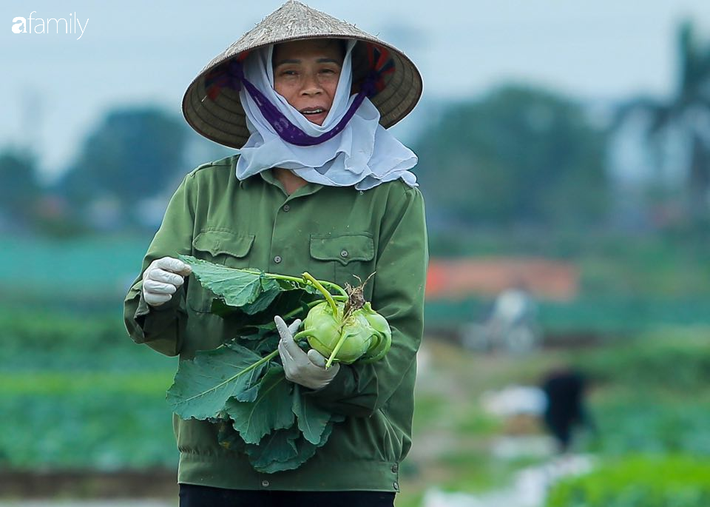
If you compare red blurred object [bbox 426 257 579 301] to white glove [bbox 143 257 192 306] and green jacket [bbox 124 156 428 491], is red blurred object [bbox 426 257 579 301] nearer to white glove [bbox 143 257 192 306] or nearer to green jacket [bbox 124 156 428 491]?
green jacket [bbox 124 156 428 491]

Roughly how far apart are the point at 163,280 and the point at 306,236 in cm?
37

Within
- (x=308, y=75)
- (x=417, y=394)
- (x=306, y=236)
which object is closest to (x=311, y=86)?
(x=308, y=75)

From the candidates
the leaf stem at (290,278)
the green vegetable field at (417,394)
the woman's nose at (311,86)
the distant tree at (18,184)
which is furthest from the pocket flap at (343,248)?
the distant tree at (18,184)

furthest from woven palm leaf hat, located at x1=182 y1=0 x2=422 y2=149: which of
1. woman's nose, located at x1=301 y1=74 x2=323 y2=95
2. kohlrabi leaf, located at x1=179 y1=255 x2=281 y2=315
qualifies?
kohlrabi leaf, located at x1=179 y1=255 x2=281 y2=315

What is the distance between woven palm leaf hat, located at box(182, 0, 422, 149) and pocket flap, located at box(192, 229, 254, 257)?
40 cm

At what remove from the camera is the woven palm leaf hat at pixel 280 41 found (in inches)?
119

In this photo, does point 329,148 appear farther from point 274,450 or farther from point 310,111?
point 274,450

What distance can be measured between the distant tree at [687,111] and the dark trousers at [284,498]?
65.6 ft

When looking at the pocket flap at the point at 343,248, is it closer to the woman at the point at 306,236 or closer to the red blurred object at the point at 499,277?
the woman at the point at 306,236

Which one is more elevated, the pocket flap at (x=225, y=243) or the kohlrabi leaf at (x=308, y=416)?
the pocket flap at (x=225, y=243)

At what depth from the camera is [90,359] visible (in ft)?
52.3

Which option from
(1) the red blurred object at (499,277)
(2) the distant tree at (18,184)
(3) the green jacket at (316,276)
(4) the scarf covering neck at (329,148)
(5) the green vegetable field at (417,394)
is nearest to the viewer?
(3) the green jacket at (316,276)

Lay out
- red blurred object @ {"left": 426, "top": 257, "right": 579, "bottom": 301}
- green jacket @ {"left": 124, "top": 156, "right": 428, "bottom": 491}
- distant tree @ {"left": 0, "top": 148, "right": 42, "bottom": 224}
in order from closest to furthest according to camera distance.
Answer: green jacket @ {"left": 124, "top": 156, "right": 428, "bottom": 491}
red blurred object @ {"left": 426, "top": 257, "right": 579, "bottom": 301}
distant tree @ {"left": 0, "top": 148, "right": 42, "bottom": 224}

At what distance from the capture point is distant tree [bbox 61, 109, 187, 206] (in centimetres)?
2052
